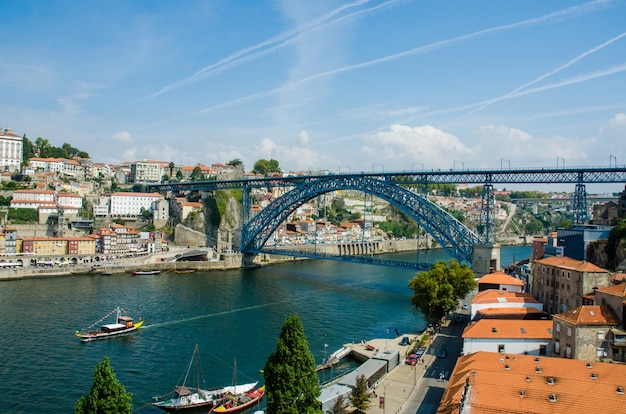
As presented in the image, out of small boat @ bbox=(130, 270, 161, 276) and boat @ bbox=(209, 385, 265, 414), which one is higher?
small boat @ bbox=(130, 270, 161, 276)

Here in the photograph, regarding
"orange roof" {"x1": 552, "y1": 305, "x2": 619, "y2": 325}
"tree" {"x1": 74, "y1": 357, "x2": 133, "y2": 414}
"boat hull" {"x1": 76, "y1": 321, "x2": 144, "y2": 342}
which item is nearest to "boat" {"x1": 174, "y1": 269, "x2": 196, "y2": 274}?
"boat hull" {"x1": 76, "y1": 321, "x2": 144, "y2": 342}

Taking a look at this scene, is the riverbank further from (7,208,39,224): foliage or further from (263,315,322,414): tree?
(263,315,322,414): tree

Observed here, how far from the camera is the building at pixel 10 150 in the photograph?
49.2 meters

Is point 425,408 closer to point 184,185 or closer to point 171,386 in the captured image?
point 171,386

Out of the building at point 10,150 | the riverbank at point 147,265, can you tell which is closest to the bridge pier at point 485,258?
the riverbank at point 147,265

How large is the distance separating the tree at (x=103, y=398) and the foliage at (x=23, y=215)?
33334mm

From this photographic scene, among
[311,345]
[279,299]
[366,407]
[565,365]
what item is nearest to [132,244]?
[279,299]

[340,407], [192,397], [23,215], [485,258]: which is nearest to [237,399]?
[192,397]

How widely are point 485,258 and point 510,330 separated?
13.0 m

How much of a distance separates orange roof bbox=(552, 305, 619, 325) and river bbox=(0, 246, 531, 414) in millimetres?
6286

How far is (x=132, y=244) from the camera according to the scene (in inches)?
1463

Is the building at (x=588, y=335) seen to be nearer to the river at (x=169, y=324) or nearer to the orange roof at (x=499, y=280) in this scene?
the river at (x=169, y=324)

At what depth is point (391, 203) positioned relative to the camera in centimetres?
2950

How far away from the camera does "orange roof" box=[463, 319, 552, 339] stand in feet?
41.4
